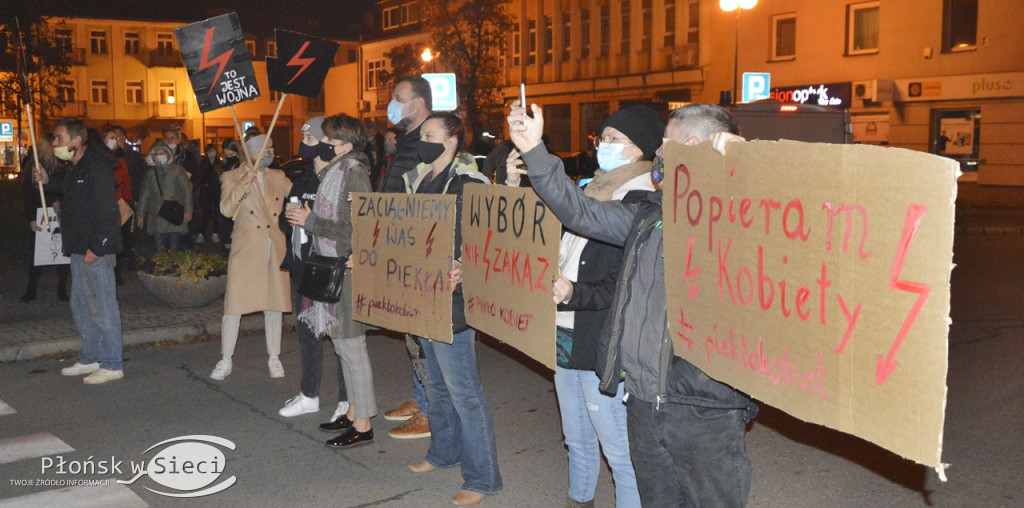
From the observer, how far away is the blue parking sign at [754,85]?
24547mm

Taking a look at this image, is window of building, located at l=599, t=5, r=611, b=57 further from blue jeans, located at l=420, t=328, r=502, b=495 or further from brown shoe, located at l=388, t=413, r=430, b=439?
blue jeans, located at l=420, t=328, r=502, b=495

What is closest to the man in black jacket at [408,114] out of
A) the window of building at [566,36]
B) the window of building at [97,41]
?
the window of building at [566,36]

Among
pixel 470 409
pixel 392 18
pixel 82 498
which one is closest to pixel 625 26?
pixel 392 18

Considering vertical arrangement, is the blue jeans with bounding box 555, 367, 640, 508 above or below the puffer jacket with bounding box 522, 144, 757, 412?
below

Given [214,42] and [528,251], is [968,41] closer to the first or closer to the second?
[214,42]

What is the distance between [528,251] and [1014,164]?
2762 centimetres

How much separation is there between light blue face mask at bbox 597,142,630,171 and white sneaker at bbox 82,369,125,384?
5.41 metres

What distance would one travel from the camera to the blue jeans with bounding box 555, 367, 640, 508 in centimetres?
414

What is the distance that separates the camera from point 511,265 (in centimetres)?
433

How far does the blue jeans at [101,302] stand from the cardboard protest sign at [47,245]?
365 cm

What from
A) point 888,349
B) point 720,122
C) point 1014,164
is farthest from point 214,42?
point 1014,164

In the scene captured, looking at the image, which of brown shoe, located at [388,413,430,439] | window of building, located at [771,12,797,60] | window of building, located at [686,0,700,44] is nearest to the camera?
brown shoe, located at [388,413,430,439]

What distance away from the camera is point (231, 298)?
764cm

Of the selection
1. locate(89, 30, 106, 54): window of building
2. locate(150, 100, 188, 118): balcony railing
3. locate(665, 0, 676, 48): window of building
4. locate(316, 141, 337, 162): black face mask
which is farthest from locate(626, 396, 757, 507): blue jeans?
locate(89, 30, 106, 54): window of building
